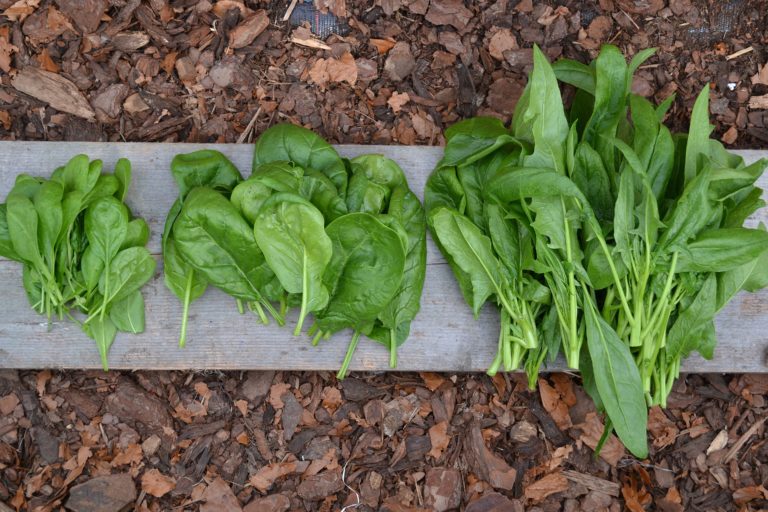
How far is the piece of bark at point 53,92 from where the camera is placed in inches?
72.5

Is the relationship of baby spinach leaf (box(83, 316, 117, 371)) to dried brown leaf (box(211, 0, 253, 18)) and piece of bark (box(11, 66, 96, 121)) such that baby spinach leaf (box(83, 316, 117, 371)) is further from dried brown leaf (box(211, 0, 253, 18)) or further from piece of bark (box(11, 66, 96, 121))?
dried brown leaf (box(211, 0, 253, 18))

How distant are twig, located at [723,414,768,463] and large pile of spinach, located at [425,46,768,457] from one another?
1.15 feet

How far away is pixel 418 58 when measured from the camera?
1889mm

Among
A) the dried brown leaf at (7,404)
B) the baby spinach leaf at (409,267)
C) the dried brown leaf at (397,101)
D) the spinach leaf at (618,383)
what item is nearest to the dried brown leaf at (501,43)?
the dried brown leaf at (397,101)

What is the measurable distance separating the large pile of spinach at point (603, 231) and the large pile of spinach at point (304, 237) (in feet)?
0.42

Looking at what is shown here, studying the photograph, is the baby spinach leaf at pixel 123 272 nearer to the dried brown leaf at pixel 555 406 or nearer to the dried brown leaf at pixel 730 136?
the dried brown leaf at pixel 555 406

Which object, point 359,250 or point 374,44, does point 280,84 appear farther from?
point 359,250

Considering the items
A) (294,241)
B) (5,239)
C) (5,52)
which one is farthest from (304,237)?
(5,52)

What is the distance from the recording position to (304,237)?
4.77 feet

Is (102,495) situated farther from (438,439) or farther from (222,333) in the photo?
(438,439)

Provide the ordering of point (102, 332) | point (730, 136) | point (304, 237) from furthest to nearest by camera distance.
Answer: point (730, 136) < point (102, 332) < point (304, 237)

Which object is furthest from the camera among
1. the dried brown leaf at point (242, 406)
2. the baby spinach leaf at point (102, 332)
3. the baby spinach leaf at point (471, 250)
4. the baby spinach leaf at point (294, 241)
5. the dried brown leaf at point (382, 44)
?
the dried brown leaf at point (382, 44)

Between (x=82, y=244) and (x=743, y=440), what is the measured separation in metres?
1.83

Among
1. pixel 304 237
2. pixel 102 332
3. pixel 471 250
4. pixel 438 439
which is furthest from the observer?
pixel 438 439
